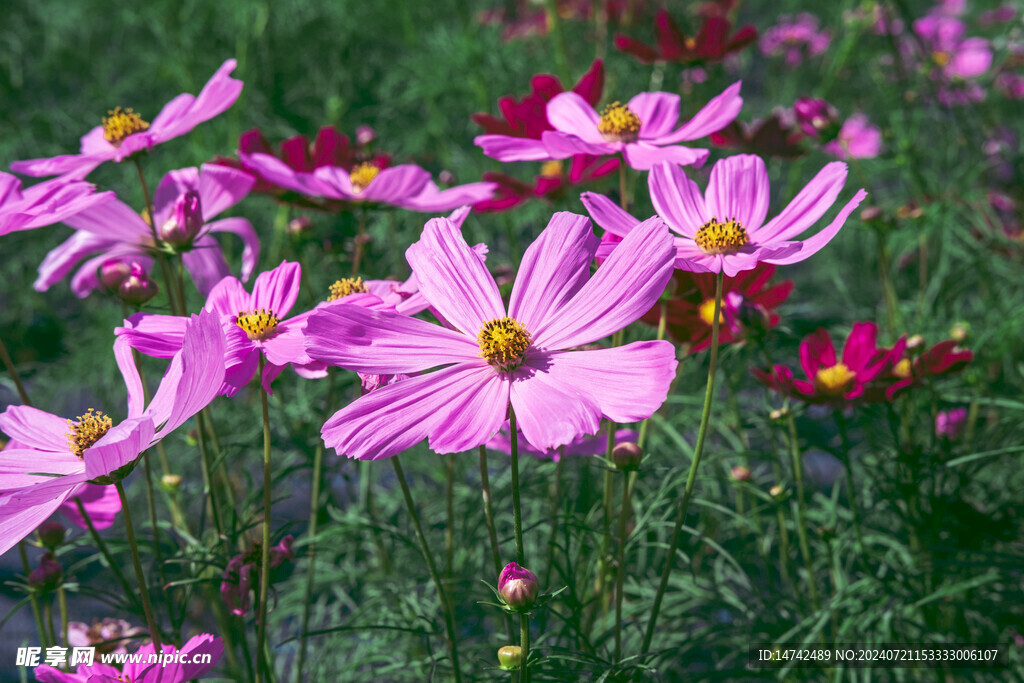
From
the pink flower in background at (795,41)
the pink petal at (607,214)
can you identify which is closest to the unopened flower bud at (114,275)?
the pink petal at (607,214)

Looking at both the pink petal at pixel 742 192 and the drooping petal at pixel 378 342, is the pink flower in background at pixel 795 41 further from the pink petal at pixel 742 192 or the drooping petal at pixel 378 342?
the drooping petal at pixel 378 342

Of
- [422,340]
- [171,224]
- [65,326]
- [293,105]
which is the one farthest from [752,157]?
[65,326]

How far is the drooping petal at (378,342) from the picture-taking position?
445mm

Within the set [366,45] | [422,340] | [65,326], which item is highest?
[366,45]

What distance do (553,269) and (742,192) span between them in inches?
7.9

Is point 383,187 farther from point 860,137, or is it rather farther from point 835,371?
point 860,137

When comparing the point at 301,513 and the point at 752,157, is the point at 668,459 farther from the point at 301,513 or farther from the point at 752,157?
the point at 301,513

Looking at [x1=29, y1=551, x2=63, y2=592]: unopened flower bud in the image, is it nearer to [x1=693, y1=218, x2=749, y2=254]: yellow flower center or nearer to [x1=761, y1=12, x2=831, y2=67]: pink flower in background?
[x1=693, y1=218, x2=749, y2=254]: yellow flower center

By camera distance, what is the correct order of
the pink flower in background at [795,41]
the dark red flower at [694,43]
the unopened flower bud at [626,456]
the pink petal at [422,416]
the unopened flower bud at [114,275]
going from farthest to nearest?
1. the pink flower in background at [795,41]
2. the dark red flower at [694,43]
3. the unopened flower bud at [114,275]
4. the unopened flower bud at [626,456]
5. the pink petal at [422,416]

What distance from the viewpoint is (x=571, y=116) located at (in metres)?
0.74

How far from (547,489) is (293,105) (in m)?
1.46

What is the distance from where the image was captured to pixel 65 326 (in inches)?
80.7

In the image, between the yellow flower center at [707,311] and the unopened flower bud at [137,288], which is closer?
the unopened flower bud at [137,288]

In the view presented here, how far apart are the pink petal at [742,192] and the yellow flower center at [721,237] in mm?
49
